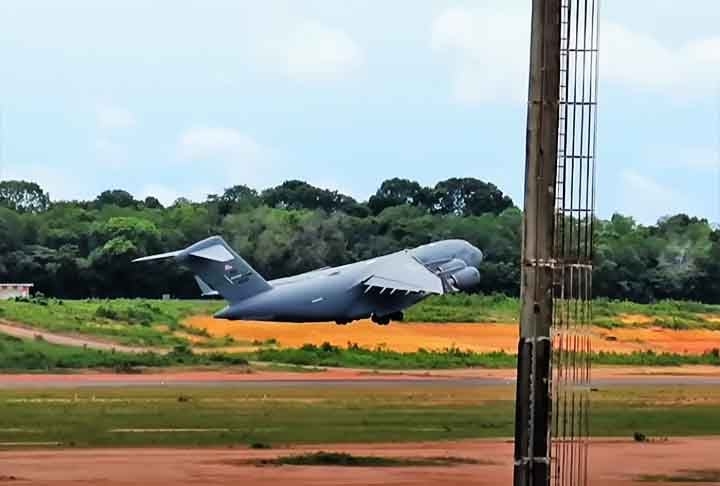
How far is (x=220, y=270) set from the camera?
45188 millimetres

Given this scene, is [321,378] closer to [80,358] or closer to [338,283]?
[338,283]

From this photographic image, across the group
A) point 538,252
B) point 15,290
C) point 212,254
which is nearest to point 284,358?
point 212,254

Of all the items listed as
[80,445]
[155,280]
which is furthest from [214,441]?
[155,280]

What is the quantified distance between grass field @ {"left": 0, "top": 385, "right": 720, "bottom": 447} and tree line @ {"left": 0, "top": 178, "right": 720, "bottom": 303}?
6.34m

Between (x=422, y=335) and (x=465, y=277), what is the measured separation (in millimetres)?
1920

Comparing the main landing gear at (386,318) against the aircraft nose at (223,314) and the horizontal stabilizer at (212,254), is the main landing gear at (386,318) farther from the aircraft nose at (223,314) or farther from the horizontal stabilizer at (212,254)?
the horizontal stabilizer at (212,254)

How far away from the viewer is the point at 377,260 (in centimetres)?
4806

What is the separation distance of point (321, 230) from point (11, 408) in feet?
44.7

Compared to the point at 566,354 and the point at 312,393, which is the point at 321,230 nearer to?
the point at 312,393

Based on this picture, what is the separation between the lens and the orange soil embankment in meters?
45.6

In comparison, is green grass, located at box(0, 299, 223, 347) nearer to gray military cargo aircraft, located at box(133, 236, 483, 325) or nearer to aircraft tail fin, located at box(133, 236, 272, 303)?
aircraft tail fin, located at box(133, 236, 272, 303)

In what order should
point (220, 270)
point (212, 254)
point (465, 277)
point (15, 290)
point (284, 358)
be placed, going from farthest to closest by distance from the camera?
point (465, 277)
point (15, 290)
point (284, 358)
point (212, 254)
point (220, 270)

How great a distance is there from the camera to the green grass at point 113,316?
4372 cm

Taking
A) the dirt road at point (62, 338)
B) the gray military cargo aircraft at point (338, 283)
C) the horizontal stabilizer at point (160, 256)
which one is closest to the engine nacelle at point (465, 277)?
the gray military cargo aircraft at point (338, 283)
